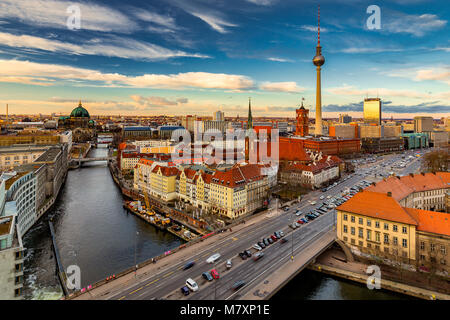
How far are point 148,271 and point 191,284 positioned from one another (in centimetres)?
439

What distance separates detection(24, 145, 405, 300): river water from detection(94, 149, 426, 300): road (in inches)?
100

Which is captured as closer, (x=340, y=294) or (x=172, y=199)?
(x=340, y=294)

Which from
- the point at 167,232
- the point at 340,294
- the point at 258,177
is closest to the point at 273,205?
the point at 258,177

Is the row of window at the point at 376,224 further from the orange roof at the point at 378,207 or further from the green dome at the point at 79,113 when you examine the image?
the green dome at the point at 79,113

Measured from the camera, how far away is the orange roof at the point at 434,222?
23.0m

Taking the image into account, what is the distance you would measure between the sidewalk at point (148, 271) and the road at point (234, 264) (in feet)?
1.09

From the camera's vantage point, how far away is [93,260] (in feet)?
94.9

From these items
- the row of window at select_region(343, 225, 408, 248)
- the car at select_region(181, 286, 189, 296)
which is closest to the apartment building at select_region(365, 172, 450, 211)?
the row of window at select_region(343, 225, 408, 248)

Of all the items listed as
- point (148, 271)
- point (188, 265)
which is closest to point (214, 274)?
point (188, 265)

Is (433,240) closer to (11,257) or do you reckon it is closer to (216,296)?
(216,296)

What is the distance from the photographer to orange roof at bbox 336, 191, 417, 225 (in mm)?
24550

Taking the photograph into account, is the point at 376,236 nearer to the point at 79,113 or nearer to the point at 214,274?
the point at 214,274
